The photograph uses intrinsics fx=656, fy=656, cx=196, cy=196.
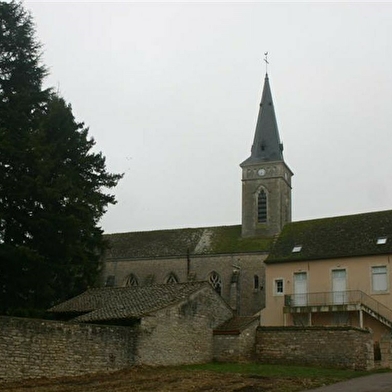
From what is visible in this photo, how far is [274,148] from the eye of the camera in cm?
6100

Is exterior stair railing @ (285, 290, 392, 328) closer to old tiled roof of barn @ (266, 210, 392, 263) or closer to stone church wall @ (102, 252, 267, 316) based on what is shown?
old tiled roof of barn @ (266, 210, 392, 263)

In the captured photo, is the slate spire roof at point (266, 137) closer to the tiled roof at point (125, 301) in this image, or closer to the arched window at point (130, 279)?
the arched window at point (130, 279)

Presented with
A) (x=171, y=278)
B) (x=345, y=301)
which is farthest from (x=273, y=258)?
(x=171, y=278)

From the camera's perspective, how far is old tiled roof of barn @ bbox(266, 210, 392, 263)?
37.9m

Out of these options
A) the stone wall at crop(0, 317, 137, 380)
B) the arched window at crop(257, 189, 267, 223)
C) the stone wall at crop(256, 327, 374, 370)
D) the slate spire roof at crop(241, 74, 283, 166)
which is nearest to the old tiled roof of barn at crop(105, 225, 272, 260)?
the arched window at crop(257, 189, 267, 223)

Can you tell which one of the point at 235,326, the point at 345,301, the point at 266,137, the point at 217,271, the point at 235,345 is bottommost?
the point at 235,345

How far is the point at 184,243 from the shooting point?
56031 mm

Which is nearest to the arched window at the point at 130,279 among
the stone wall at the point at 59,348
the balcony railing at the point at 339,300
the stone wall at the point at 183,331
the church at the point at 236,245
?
the church at the point at 236,245

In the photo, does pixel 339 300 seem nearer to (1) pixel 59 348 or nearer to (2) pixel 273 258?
(2) pixel 273 258

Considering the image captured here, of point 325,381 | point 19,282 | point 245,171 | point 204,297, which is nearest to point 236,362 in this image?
point 204,297

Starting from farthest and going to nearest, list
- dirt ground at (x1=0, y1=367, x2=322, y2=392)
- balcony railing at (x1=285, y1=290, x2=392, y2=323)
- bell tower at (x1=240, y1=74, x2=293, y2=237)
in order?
1. bell tower at (x1=240, y1=74, x2=293, y2=237)
2. balcony railing at (x1=285, y1=290, x2=392, y2=323)
3. dirt ground at (x1=0, y1=367, x2=322, y2=392)

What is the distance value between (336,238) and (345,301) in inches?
178

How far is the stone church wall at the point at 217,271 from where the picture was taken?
2025 inches

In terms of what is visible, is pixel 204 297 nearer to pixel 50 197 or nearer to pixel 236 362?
pixel 236 362
